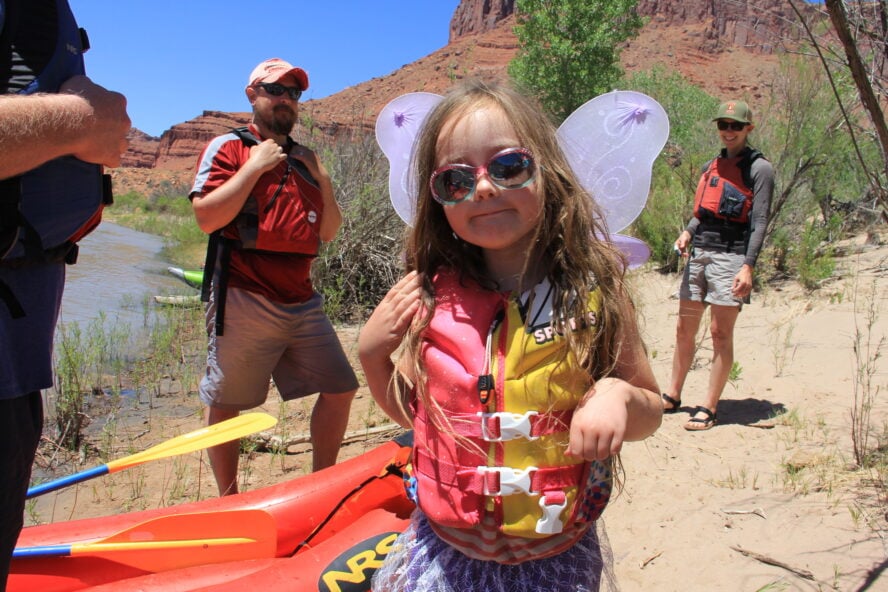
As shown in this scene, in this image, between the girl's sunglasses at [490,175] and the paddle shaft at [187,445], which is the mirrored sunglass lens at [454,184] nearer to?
the girl's sunglasses at [490,175]

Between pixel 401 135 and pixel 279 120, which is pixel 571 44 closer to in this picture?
pixel 279 120

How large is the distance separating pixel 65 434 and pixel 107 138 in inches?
127

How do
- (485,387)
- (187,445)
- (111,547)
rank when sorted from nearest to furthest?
(485,387)
(111,547)
(187,445)

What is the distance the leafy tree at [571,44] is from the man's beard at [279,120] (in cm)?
2270

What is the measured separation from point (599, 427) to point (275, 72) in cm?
223

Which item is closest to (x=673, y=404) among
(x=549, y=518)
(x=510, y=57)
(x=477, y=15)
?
(x=549, y=518)

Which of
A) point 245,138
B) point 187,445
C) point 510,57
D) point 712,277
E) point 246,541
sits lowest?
point 246,541

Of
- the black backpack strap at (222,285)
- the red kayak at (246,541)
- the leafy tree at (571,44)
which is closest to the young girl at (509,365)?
the red kayak at (246,541)

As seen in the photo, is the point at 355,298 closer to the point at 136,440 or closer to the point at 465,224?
the point at 136,440

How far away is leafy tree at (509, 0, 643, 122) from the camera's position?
24573 millimetres

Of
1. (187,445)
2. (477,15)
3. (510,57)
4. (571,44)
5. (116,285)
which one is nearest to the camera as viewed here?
(187,445)

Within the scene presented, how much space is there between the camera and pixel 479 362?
50.0 inches

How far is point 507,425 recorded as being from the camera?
1.22 metres

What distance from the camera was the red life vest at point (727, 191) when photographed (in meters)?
3.76
